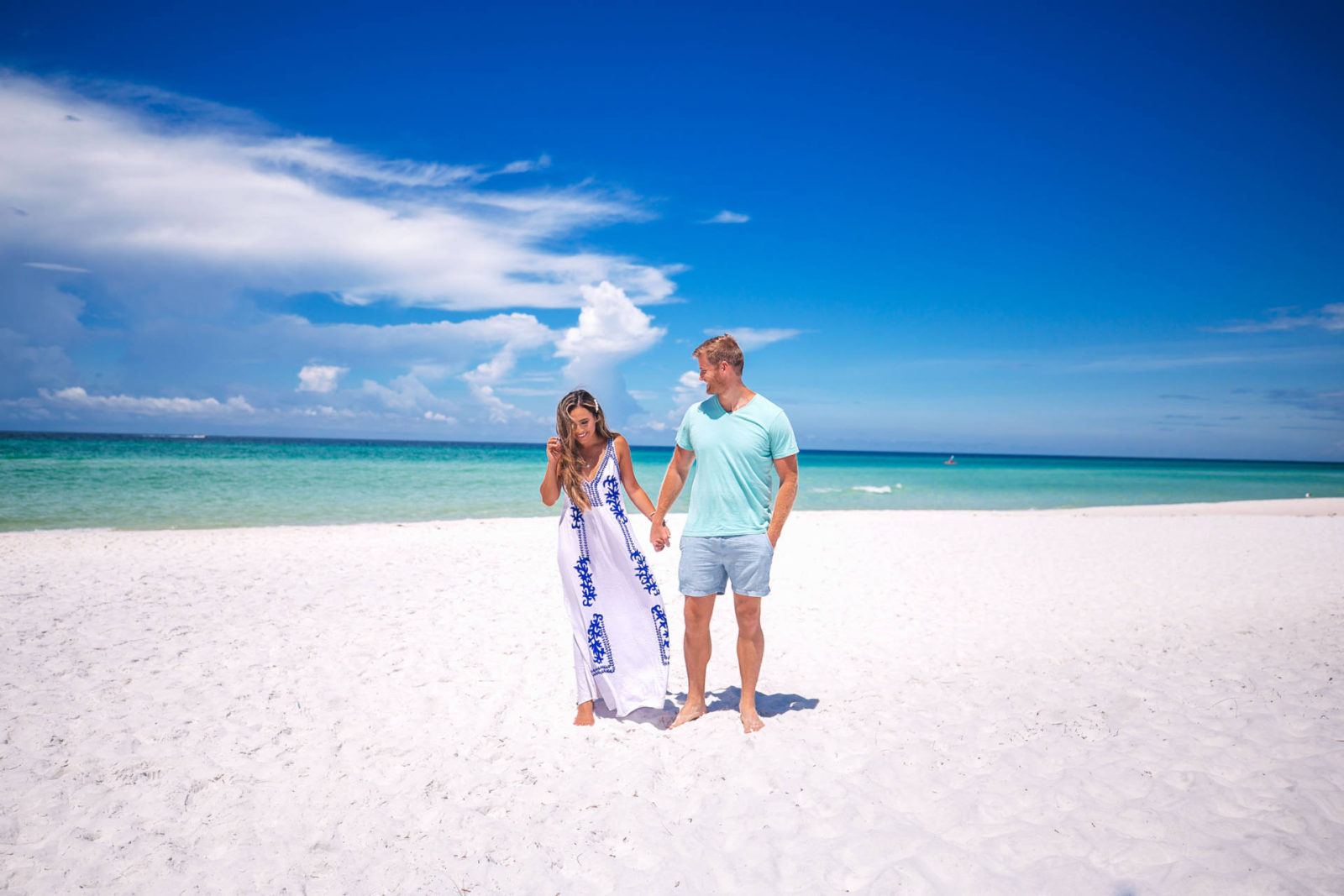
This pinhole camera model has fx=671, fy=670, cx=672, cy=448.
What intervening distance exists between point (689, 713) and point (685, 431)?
1.78m

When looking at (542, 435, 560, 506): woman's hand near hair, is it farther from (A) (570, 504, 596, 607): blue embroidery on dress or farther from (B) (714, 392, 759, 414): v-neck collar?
(B) (714, 392, 759, 414): v-neck collar

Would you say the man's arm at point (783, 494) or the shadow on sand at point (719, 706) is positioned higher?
the man's arm at point (783, 494)

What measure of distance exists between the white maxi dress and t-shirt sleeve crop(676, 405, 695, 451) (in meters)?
0.45

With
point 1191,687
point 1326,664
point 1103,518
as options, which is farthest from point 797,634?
point 1103,518

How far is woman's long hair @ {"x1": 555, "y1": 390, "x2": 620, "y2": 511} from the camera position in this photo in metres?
4.15

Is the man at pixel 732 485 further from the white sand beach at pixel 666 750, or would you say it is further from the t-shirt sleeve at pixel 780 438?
the white sand beach at pixel 666 750

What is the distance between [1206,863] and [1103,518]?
1571 centimetres

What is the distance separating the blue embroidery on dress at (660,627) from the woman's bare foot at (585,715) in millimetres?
546

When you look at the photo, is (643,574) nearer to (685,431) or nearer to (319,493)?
(685,431)

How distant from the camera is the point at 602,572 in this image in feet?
14.2

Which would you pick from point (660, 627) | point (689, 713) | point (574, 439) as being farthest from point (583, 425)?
point (689, 713)

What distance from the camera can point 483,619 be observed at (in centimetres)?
667

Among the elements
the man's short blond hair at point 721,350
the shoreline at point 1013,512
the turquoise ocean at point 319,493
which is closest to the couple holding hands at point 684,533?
the man's short blond hair at point 721,350

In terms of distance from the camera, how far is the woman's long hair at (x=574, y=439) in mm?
4148
